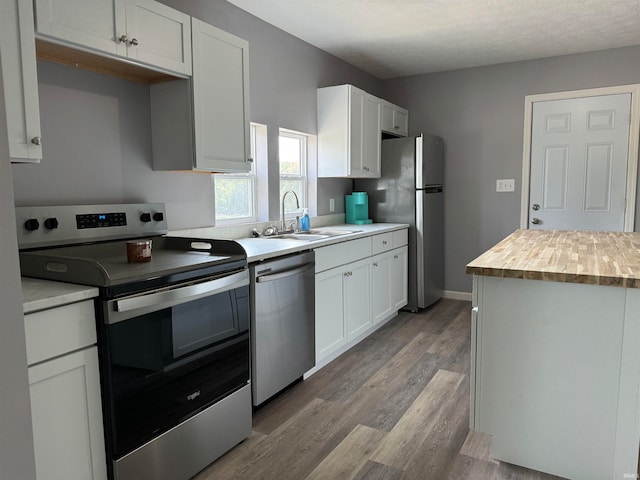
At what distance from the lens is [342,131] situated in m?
3.84

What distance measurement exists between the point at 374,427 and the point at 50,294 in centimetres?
163

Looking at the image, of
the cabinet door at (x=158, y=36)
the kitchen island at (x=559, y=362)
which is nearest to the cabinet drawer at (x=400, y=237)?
→ the kitchen island at (x=559, y=362)

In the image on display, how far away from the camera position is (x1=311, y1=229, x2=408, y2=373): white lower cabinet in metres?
2.97

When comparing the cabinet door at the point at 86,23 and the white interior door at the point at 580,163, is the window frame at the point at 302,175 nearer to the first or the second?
the cabinet door at the point at 86,23

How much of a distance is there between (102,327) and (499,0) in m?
3.05

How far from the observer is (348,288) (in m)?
3.27

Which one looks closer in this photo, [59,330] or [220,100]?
[59,330]

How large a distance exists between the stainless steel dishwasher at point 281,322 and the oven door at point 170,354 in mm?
165

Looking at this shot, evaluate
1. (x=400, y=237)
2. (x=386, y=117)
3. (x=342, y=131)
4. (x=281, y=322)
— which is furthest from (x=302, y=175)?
(x=281, y=322)

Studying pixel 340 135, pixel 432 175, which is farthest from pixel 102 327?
pixel 432 175

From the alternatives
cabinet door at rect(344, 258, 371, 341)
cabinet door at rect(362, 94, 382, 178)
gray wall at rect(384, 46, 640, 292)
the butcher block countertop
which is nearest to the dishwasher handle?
cabinet door at rect(344, 258, 371, 341)

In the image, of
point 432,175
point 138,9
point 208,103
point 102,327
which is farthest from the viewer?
point 432,175

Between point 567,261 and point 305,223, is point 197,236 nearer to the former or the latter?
point 305,223

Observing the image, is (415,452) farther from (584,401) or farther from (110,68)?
(110,68)
